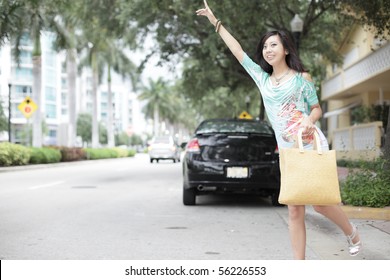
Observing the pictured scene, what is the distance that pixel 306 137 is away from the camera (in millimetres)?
3990

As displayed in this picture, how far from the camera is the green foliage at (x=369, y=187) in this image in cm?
741

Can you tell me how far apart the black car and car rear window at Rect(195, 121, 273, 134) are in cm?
7

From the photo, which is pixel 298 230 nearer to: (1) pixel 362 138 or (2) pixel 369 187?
(2) pixel 369 187

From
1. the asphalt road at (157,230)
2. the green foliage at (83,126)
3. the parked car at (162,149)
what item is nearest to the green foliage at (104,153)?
the parked car at (162,149)

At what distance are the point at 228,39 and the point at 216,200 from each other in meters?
6.61

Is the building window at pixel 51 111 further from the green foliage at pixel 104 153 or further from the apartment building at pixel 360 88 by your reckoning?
the apartment building at pixel 360 88

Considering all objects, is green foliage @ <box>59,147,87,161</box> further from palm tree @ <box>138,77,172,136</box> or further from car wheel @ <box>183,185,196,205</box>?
palm tree @ <box>138,77,172,136</box>

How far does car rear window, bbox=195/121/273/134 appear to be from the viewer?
30.7 feet

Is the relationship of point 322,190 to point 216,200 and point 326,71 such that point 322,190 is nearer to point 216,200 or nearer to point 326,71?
point 216,200

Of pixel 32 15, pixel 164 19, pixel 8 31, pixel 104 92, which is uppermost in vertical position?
pixel 104 92

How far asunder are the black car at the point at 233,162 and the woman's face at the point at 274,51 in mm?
4832

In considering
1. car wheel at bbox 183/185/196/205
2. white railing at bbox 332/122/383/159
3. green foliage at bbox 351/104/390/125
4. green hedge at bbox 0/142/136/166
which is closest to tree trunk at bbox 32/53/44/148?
green hedge at bbox 0/142/136/166

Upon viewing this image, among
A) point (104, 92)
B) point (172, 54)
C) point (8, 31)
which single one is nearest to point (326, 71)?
point (172, 54)

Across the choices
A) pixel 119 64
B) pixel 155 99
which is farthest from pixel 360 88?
pixel 155 99
